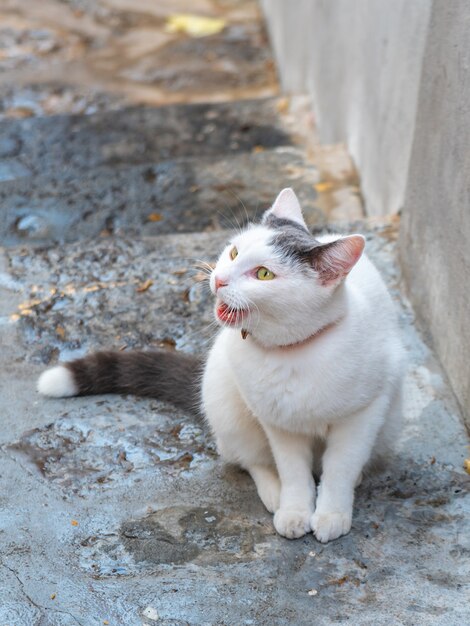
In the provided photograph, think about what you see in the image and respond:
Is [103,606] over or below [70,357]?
over

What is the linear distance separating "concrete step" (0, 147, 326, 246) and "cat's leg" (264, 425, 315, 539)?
2.19m

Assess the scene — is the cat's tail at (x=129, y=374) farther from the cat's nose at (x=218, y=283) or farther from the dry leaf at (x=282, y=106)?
the dry leaf at (x=282, y=106)

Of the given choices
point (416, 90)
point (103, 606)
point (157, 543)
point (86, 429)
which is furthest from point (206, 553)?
point (416, 90)

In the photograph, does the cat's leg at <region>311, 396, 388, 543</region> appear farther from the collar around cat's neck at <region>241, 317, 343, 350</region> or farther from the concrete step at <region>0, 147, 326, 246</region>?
the concrete step at <region>0, 147, 326, 246</region>

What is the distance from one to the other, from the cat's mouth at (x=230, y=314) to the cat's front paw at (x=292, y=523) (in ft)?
1.99

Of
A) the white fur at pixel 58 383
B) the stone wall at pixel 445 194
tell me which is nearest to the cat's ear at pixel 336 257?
the stone wall at pixel 445 194

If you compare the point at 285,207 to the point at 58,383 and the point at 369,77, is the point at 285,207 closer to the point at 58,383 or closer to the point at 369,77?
the point at 58,383

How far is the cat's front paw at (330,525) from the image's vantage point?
92.7 inches

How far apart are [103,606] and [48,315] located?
1.56 metres

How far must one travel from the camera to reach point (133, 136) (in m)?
6.13

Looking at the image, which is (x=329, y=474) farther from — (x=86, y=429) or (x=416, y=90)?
(x=416, y=90)

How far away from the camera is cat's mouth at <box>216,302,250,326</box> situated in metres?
2.20

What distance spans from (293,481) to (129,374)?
752 mm

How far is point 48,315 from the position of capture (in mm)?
3391
